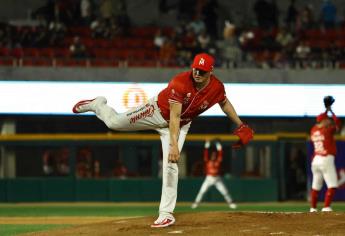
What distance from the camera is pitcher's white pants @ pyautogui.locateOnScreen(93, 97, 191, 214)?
33.2ft

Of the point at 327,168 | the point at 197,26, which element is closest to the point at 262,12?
the point at 197,26

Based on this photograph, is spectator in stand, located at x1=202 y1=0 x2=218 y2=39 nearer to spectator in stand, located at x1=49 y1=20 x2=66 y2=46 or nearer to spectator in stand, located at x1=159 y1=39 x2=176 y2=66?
spectator in stand, located at x1=159 y1=39 x2=176 y2=66

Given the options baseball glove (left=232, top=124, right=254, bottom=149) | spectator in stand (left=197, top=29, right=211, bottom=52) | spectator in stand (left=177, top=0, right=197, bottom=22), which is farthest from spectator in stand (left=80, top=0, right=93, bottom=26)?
baseball glove (left=232, top=124, right=254, bottom=149)

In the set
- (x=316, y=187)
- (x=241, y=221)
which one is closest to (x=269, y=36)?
(x=316, y=187)

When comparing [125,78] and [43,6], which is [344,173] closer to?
[125,78]

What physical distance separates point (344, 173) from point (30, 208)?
8.92 m

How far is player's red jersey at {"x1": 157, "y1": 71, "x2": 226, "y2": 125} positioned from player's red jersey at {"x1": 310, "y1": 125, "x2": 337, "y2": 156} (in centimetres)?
492

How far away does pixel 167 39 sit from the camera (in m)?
24.0

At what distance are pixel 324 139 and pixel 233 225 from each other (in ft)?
16.8

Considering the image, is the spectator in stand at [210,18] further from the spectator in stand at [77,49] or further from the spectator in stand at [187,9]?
the spectator in stand at [77,49]

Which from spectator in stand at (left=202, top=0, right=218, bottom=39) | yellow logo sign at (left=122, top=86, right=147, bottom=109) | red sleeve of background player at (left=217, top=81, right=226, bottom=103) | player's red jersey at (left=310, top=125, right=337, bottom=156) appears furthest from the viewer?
spectator in stand at (left=202, top=0, right=218, bottom=39)

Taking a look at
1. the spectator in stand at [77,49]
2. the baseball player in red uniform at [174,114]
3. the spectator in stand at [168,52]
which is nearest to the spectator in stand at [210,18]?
the spectator in stand at [168,52]

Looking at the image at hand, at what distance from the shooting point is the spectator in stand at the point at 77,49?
22.7m

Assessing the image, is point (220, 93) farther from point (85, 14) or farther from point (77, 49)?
point (85, 14)
